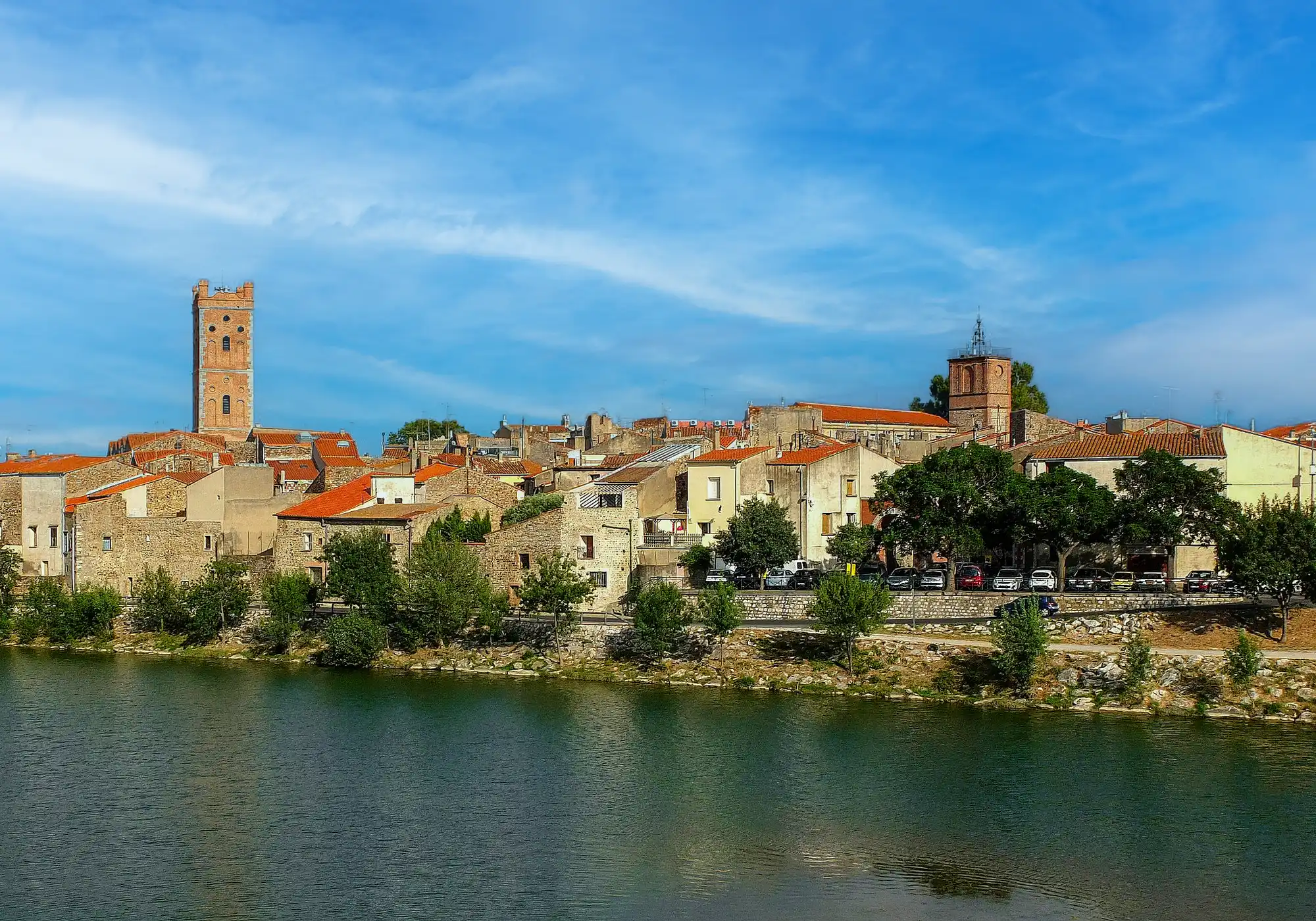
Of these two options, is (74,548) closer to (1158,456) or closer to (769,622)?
(769,622)

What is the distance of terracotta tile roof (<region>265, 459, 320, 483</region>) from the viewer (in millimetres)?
69562

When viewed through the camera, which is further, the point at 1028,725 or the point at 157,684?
the point at 157,684

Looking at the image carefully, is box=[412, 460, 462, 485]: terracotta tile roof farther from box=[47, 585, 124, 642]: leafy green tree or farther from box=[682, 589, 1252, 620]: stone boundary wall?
box=[682, 589, 1252, 620]: stone boundary wall

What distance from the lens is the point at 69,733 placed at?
116 feet

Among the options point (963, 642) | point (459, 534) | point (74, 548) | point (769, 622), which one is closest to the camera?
point (963, 642)

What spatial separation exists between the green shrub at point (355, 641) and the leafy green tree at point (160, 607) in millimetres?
8093

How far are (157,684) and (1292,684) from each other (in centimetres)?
3328

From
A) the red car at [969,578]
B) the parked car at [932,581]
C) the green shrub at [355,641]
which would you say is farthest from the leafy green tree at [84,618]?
the red car at [969,578]

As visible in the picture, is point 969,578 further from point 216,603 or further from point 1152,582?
point 216,603

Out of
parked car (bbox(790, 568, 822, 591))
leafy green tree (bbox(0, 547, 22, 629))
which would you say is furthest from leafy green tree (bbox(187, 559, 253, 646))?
parked car (bbox(790, 568, 822, 591))

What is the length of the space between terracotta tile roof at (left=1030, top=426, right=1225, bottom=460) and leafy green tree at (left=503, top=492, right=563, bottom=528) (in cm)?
1965

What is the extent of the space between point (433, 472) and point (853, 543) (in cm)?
1832

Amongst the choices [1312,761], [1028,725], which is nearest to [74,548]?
[1028,725]

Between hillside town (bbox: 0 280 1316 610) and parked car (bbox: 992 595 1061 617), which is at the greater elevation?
hillside town (bbox: 0 280 1316 610)
